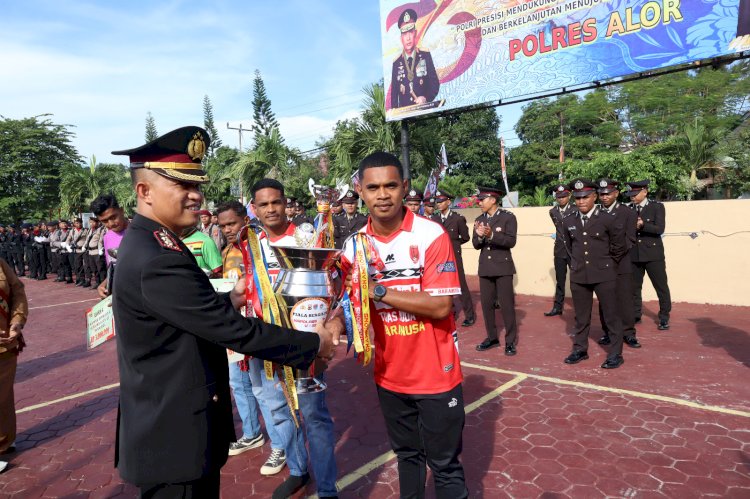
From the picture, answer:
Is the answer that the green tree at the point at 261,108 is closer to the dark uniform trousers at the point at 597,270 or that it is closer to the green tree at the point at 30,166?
the green tree at the point at 30,166

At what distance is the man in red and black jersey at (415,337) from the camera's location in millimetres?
2488

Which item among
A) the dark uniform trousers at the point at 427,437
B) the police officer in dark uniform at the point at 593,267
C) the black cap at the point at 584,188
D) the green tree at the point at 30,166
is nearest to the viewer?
the dark uniform trousers at the point at 427,437

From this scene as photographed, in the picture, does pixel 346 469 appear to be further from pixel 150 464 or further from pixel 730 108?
pixel 730 108

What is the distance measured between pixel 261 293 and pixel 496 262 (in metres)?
4.71

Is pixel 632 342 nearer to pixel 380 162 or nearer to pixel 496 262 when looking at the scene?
pixel 496 262

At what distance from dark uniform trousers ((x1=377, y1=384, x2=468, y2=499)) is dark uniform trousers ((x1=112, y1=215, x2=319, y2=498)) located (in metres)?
1.00

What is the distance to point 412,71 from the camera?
15.2 meters

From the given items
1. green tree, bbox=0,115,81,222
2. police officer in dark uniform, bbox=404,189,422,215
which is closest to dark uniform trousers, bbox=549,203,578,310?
police officer in dark uniform, bbox=404,189,422,215

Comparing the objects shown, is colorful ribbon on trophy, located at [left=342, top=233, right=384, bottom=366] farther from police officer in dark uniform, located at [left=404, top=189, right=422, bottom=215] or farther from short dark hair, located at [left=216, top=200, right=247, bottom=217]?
police officer in dark uniform, located at [left=404, top=189, right=422, bottom=215]

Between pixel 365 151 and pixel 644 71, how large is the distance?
855cm

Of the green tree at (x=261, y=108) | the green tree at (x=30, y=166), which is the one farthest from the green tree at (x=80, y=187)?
the green tree at (x=261, y=108)

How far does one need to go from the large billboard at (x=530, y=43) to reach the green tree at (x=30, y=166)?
2749 cm

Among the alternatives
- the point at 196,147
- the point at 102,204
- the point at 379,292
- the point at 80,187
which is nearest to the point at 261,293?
the point at 379,292

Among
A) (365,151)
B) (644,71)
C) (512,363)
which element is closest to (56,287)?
(365,151)
